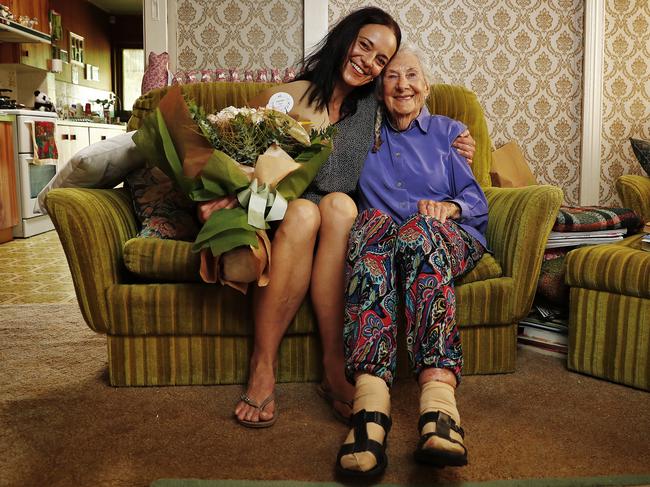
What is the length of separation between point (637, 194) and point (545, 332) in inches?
37.9

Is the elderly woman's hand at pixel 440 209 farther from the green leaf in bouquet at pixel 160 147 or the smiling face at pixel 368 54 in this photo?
the green leaf in bouquet at pixel 160 147

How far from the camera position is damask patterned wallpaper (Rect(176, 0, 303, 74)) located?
3527 millimetres

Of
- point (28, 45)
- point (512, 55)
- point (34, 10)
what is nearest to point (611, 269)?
point (512, 55)

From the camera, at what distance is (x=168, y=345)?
1811mm

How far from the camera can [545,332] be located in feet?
6.97

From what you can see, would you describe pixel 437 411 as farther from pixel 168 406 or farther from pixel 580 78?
pixel 580 78

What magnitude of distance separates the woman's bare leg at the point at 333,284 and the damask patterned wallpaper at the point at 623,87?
97.7 inches

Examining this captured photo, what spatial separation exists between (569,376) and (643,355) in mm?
225

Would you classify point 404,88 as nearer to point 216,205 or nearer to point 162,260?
point 216,205

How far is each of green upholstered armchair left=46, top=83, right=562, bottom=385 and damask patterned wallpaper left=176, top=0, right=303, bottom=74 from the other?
189cm

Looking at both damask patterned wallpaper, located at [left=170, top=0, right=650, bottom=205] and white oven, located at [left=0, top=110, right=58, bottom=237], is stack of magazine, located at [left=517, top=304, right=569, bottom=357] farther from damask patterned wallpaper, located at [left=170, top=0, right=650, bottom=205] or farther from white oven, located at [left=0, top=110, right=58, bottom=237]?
white oven, located at [left=0, top=110, right=58, bottom=237]

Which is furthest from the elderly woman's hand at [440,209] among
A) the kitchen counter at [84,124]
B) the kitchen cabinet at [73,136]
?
the kitchen counter at [84,124]

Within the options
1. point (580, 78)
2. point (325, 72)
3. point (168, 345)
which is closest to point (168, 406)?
point (168, 345)

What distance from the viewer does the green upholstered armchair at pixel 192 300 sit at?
5.77ft
